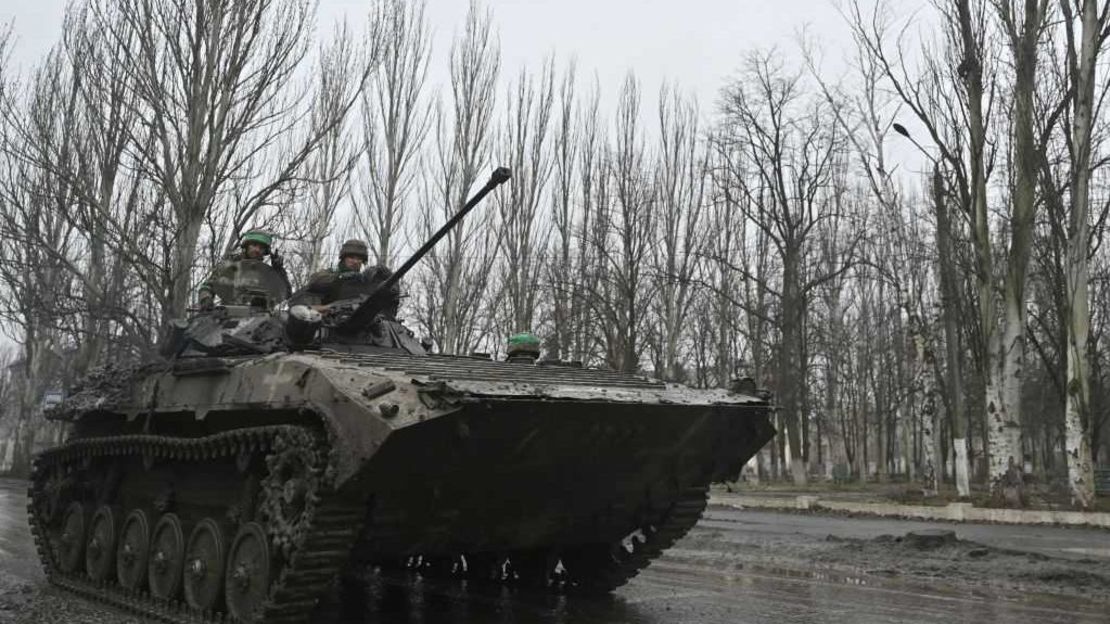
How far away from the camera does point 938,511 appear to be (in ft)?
54.4

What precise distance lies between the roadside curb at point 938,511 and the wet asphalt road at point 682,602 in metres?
6.79

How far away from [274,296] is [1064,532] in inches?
444

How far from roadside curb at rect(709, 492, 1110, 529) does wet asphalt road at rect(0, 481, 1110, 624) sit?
267 inches

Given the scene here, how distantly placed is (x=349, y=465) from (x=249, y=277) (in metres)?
4.03

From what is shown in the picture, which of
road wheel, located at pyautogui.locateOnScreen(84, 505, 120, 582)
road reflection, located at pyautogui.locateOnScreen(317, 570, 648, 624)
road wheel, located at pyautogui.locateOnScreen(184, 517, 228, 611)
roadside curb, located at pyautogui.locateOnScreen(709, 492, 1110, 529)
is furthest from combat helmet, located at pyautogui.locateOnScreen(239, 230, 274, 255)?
roadside curb, located at pyautogui.locateOnScreen(709, 492, 1110, 529)

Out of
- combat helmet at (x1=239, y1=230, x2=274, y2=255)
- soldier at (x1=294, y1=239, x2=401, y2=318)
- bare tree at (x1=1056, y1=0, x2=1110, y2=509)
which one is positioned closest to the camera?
soldier at (x1=294, y1=239, x2=401, y2=318)

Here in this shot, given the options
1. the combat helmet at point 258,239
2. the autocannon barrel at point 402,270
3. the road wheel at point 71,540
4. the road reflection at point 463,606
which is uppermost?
the combat helmet at point 258,239

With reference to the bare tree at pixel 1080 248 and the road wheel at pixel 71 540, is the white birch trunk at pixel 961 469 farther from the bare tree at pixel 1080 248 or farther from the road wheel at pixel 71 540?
the road wheel at pixel 71 540

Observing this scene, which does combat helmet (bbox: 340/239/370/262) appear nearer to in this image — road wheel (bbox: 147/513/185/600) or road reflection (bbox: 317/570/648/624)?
road wheel (bbox: 147/513/185/600)

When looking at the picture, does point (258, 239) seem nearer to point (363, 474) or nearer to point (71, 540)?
point (71, 540)

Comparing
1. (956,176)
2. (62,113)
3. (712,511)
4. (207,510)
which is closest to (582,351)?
(712,511)

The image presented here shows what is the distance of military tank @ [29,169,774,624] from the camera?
5527 millimetres

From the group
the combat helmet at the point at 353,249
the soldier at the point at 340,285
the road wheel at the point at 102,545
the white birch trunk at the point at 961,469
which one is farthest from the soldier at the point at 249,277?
the white birch trunk at the point at 961,469

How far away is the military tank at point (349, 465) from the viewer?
5.53m
